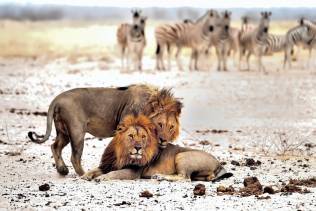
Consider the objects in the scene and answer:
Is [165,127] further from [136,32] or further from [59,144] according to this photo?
[136,32]

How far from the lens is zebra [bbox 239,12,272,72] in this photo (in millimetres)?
27547

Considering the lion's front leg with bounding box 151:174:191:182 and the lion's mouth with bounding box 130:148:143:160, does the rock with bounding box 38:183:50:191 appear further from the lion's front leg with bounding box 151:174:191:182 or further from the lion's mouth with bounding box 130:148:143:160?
the lion's front leg with bounding box 151:174:191:182

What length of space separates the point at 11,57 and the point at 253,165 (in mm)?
24049

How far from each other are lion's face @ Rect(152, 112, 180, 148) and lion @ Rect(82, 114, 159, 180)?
10 cm

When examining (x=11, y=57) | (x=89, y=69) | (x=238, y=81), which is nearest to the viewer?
(x=238, y=81)

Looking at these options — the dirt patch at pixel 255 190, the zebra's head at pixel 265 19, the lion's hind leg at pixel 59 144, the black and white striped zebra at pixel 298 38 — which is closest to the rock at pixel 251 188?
the dirt patch at pixel 255 190

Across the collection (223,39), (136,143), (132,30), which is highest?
(136,143)

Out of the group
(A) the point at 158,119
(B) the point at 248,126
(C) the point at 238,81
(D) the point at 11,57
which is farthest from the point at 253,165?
(D) the point at 11,57

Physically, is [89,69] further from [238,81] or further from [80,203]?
[80,203]

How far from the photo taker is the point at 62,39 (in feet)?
127

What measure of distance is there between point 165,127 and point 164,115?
109mm

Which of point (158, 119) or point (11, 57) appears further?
point (11, 57)

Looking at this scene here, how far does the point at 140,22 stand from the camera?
27828mm

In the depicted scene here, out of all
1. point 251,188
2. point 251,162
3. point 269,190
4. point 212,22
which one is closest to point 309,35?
point 212,22
